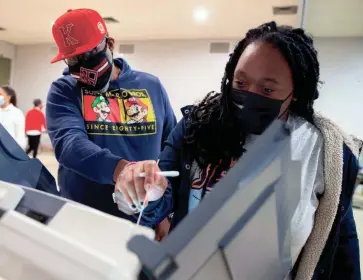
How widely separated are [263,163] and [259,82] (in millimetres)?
417

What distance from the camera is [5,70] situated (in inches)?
342

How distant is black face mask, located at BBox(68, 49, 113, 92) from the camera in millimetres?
1237

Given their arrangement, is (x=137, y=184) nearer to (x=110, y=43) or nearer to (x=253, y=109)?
(x=253, y=109)

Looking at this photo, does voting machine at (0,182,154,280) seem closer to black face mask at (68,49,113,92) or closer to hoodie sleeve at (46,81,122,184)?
hoodie sleeve at (46,81,122,184)

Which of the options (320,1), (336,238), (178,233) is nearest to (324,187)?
(336,238)

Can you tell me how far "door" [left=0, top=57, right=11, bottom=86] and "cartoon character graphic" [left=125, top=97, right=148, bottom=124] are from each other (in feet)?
27.9

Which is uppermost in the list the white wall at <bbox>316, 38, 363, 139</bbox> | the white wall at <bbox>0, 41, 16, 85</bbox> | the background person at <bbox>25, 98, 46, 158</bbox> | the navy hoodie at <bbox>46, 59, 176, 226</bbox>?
the navy hoodie at <bbox>46, 59, 176, 226</bbox>

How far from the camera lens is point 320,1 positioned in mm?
2299

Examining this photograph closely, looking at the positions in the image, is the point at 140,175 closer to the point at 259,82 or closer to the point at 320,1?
the point at 259,82

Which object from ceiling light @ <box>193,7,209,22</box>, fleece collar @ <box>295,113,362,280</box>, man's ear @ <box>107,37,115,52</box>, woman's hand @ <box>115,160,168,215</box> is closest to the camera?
woman's hand @ <box>115,160,168,215</box>

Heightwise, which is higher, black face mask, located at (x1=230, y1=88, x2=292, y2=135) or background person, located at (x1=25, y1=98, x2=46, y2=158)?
black face mask, located at (x1=230, y1=88, x2=292, y2=135)

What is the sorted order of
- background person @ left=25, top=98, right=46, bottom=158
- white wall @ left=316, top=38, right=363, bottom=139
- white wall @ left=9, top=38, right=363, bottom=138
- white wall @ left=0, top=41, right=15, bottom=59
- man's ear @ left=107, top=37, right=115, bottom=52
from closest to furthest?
man's ear @ left=107, top=37, right=115, bottom=52 < white wall @ left=316, top=38, right=363, bottom=139 < background person @ left=25, top=98, right=46, bottom=158 < white wall @ left=9, top=38, right=363, bottom=138 < white wall @ left=0, top=41, right=15, bottom=59

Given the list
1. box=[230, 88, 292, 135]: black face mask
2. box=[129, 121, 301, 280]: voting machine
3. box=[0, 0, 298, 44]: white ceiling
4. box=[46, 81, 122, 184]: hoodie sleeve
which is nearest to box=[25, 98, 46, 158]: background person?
box=[0, 0, 298, 44]: white ceiling

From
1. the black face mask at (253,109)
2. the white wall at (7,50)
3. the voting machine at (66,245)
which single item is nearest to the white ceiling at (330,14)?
the black face mask at (253,109)
